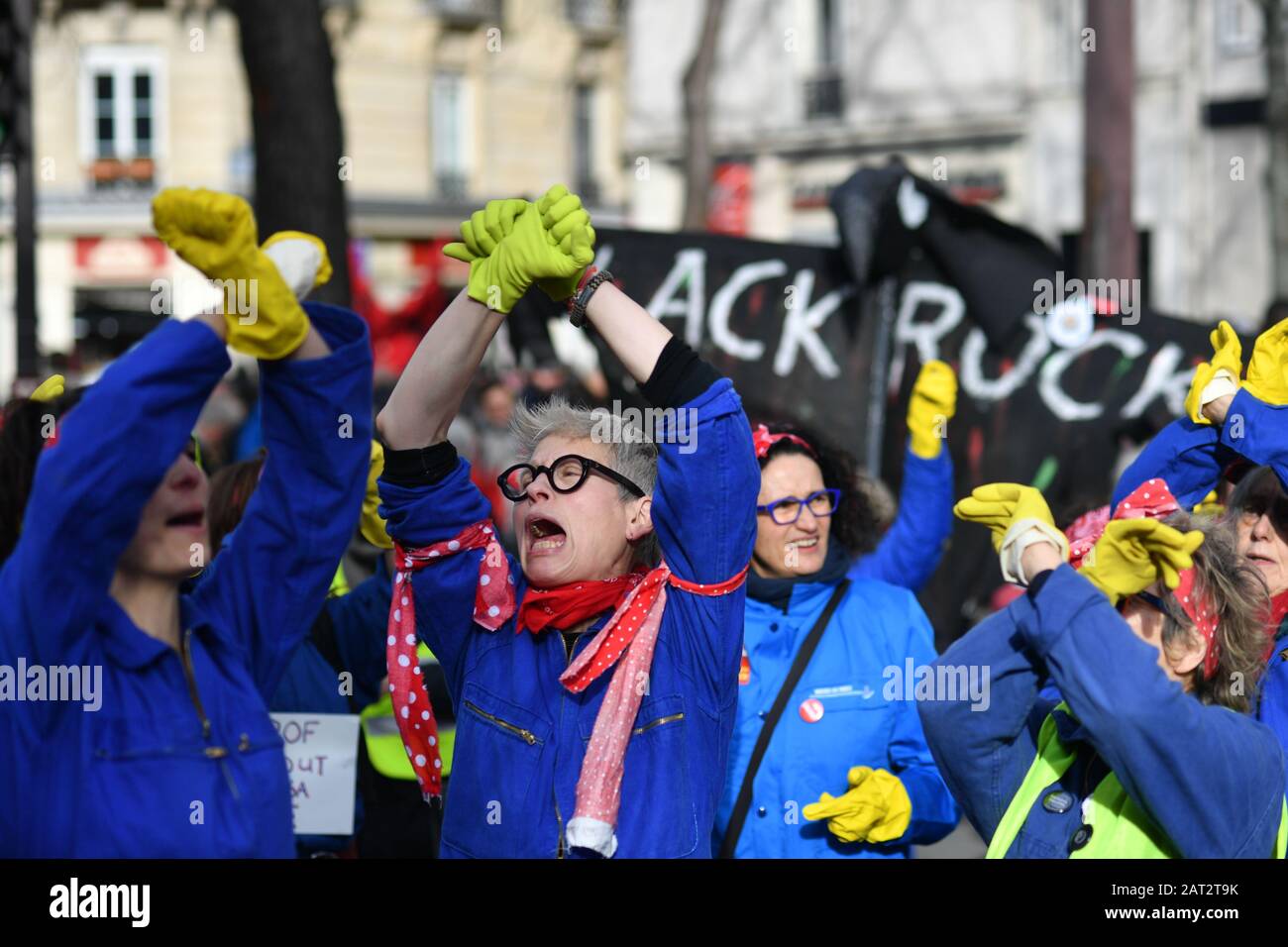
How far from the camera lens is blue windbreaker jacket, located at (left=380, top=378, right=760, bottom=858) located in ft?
9.14

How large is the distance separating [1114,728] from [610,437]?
1.07 metres

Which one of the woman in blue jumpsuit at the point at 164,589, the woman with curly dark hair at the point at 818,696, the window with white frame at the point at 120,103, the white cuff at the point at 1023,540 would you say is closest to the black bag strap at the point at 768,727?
the woman with curly dark hair at the point at 818,696

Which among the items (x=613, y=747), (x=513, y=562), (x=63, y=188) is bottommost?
(x=613, y=747)

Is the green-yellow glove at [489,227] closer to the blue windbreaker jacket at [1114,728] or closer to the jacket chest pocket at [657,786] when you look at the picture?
the jacket chest pocket at [657,786]

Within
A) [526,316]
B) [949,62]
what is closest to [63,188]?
[949,62]

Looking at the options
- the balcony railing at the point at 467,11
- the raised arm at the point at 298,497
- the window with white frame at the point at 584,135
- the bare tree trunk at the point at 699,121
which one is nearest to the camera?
the raised arm at the point at 298,497

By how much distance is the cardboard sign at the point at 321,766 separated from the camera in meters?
4.09

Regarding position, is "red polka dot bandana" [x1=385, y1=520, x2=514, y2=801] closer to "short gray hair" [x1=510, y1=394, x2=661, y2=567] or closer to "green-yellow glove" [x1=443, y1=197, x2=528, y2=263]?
"short gray hair" [x1=510, y1=394, x2=661, y2=567]

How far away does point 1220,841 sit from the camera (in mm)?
2551

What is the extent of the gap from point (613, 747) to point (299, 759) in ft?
5.03

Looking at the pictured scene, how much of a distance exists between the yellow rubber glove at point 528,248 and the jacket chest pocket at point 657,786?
711 millimetres

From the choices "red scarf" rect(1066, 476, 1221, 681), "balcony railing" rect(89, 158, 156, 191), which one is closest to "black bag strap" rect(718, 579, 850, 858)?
"red scarf" rect(1066, 476, 1221, 681)
